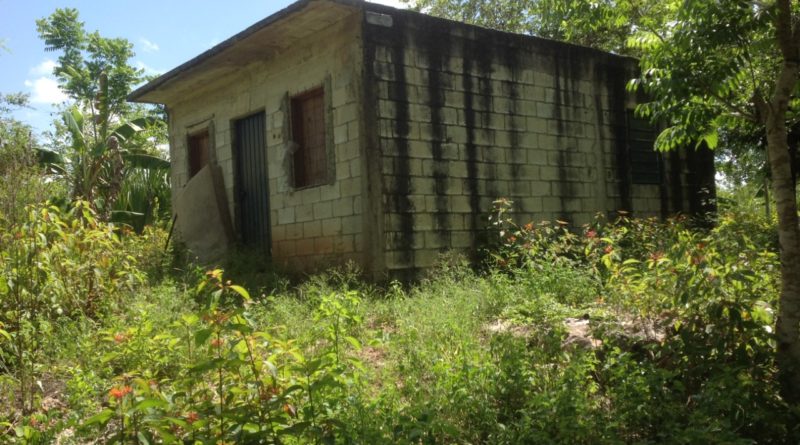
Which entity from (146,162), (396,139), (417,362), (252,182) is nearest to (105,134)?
(146,162)

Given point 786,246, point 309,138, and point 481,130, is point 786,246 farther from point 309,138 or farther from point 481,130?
point 309,138

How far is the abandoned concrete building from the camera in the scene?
838 centimetres

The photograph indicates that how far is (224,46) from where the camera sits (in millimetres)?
9352

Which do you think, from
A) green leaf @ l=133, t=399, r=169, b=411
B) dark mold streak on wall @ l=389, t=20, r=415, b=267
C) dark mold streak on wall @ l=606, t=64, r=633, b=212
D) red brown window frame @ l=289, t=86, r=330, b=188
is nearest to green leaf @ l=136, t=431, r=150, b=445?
green leaf @ l=133, t=399, r=169, b=411

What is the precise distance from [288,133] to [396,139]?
2.01 meters

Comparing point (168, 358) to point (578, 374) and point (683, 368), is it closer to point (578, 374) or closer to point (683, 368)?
point (578, 374)

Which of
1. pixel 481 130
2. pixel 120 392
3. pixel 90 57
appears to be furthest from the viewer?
pixel 90 57

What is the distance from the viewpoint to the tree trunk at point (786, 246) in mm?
4078

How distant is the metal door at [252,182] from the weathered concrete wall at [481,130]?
286cm

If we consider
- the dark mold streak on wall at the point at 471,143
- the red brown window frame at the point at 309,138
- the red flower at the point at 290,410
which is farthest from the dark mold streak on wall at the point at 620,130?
the red flower at the point at 290,410

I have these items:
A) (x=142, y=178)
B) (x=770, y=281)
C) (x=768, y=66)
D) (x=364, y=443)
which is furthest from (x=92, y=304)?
(x=142, y=178)

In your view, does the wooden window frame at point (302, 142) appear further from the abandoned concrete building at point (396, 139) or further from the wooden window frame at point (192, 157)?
the wooden window frame at point (192, 157)

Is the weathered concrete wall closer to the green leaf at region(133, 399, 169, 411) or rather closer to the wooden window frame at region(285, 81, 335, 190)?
the wooden window frame at region(285, 81, 335, 190)

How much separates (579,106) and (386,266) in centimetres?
431
